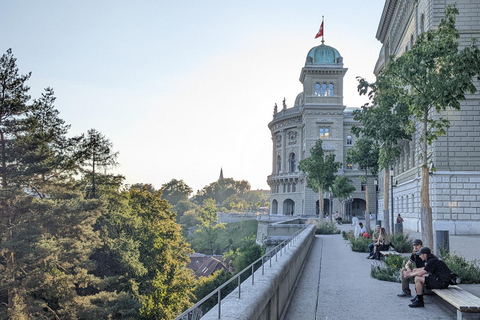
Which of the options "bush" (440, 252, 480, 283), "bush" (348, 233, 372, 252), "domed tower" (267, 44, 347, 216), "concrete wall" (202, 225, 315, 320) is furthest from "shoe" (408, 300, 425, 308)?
"domed tower" (267, 44, 347, 216)

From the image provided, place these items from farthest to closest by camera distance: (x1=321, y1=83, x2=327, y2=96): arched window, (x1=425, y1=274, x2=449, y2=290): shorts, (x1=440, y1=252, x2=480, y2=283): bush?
1. (x1=321, y1=83, x2=327, y2=96): arched window
2. (x1=440, y1=252, x2=480, y2=283): bush
3. (x1=425, y1=274, x2=449, y2=290): shorts

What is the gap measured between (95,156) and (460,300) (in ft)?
113

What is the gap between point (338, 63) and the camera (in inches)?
3302

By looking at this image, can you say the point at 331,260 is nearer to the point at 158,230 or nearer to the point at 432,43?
the point at 432,43

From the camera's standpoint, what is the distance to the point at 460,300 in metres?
7.23

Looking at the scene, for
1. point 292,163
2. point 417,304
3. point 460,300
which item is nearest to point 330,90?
point 292,163

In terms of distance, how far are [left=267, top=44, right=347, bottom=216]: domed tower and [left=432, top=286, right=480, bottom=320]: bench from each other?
229 feet

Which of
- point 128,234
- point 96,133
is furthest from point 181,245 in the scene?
point 96,133

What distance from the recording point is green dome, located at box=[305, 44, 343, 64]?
275 ft

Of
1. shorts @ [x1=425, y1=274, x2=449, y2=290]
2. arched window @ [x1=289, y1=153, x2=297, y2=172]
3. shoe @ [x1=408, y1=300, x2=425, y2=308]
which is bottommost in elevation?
shoe @ [x1=408, y1=300, x2=425, y2=308]

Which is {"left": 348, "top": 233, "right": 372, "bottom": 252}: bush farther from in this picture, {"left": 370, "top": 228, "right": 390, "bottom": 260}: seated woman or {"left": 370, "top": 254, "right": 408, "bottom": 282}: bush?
{"left": 370, "top": 254, "right": 408, "bottom": 282}: bush

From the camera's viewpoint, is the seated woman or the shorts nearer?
the shorts

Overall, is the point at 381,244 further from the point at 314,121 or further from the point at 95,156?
the point at 314,121

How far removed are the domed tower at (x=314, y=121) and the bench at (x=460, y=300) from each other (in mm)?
69949
